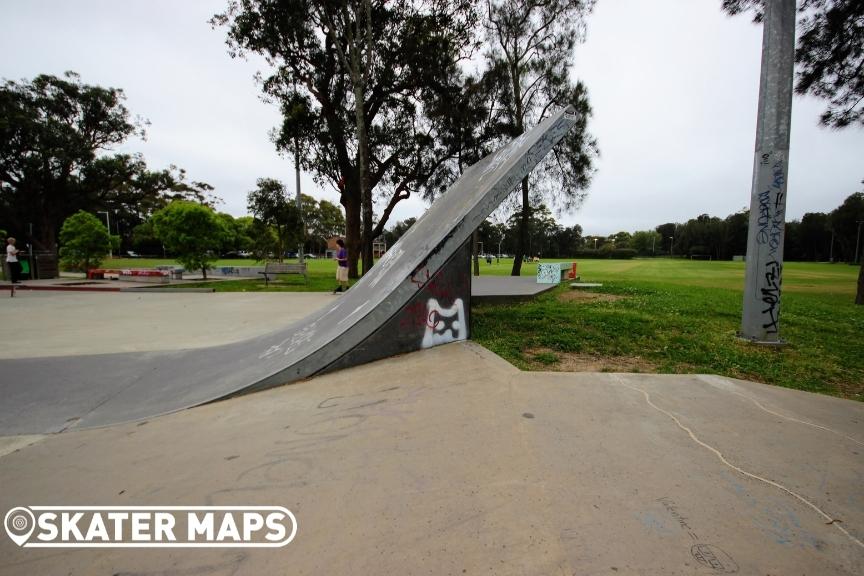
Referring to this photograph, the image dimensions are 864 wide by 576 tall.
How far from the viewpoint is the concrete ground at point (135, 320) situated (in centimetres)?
553

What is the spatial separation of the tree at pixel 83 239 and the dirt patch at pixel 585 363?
22914 mm

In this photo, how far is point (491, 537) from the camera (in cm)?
166

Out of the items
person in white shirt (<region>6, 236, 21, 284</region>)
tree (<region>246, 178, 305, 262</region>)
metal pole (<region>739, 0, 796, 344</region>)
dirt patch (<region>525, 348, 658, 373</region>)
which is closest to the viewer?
dirt patch (<region>525, 348, 658, 373</region>)

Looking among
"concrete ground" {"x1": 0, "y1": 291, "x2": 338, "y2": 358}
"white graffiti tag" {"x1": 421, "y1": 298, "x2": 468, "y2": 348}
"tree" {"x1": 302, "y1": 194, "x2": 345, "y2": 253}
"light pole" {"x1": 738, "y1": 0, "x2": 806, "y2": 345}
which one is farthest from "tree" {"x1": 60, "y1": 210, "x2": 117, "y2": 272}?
"tree" {"x1": 302, "y1": 194, "x2": 345, "y2": 253}

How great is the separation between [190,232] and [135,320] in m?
9.78

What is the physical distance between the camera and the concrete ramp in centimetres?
358

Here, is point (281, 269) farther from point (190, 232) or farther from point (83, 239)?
point (83, 239)

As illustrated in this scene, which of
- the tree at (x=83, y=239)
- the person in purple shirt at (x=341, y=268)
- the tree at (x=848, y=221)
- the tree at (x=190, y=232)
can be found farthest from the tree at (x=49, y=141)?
the tree at (x=848, y=221)

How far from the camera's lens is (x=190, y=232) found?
51.6ft

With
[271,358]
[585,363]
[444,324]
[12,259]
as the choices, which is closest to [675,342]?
[585,363]

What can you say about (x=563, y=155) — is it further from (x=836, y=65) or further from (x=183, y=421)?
(x=183, y=421)

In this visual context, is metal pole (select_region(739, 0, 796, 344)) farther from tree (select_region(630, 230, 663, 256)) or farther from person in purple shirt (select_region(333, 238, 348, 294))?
tree (select_region(630, 230, 663, 256))

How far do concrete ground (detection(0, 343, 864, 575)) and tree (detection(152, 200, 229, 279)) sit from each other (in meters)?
15.0

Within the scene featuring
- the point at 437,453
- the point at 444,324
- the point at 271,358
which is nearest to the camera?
the point at 437,453
